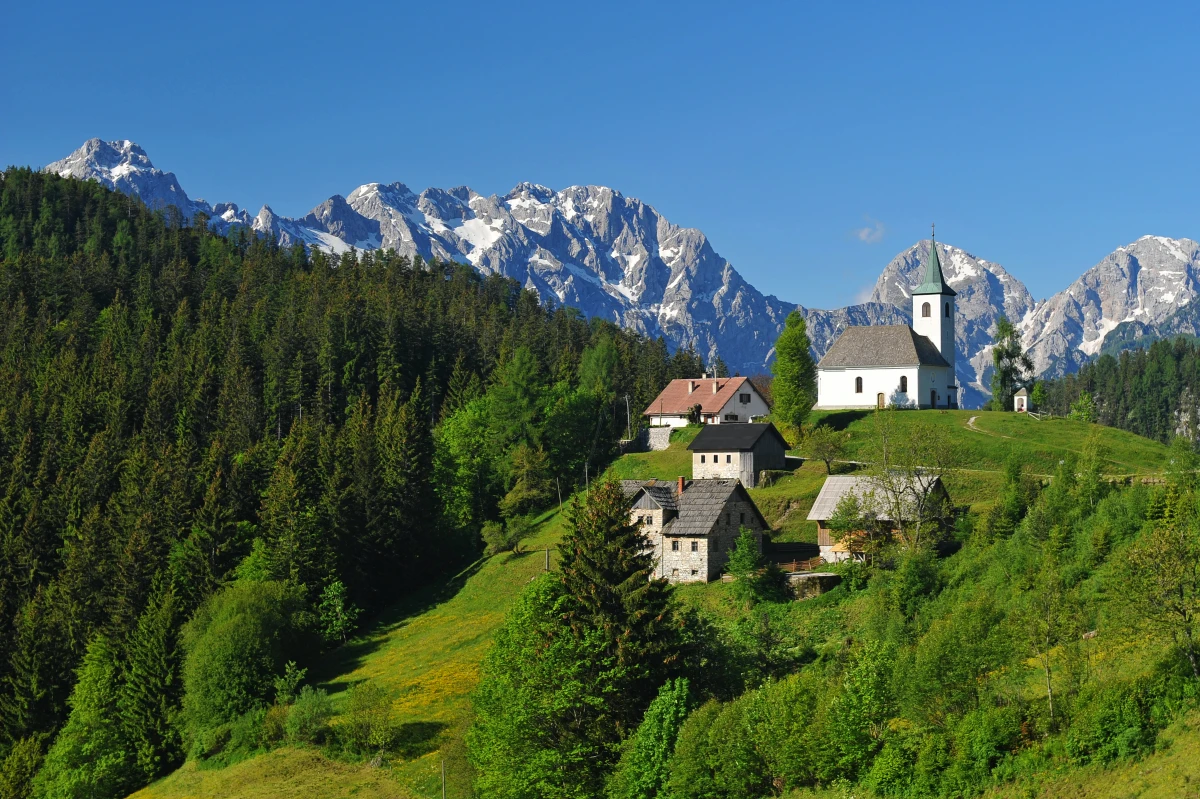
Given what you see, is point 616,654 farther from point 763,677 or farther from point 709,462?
point 709,462

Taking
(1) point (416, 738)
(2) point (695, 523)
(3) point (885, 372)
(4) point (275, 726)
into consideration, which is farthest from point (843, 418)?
(4) point (275, 726)

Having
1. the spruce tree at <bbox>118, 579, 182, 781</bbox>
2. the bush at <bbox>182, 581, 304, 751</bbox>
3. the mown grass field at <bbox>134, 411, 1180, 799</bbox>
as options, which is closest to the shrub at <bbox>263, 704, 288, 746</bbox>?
the mown grass field at <bbox>134, 411, 1180, 799</bbox>

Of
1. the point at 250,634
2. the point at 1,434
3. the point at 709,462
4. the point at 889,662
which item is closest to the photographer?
the point at 889,662

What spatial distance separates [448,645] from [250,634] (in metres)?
11.2

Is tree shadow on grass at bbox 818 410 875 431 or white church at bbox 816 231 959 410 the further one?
white church at bbox 816 231 959 410

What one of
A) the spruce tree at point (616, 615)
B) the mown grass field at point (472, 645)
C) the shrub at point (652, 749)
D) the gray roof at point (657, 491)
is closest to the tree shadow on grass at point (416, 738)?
the mown grass field at point (472, 645)

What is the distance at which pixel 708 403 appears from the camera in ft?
349

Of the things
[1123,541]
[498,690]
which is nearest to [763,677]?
[498,690]

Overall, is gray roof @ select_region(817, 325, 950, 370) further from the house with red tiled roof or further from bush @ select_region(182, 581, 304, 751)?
bush @ select_region(182, 581, 304, 751)

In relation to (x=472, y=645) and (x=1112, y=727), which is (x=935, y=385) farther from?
(x=1112, y=727)

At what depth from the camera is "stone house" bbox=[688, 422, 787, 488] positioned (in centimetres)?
8112

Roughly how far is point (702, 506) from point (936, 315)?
53.7 m

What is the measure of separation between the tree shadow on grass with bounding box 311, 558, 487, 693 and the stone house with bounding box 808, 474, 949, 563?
27118 mm

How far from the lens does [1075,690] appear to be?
121 ft
